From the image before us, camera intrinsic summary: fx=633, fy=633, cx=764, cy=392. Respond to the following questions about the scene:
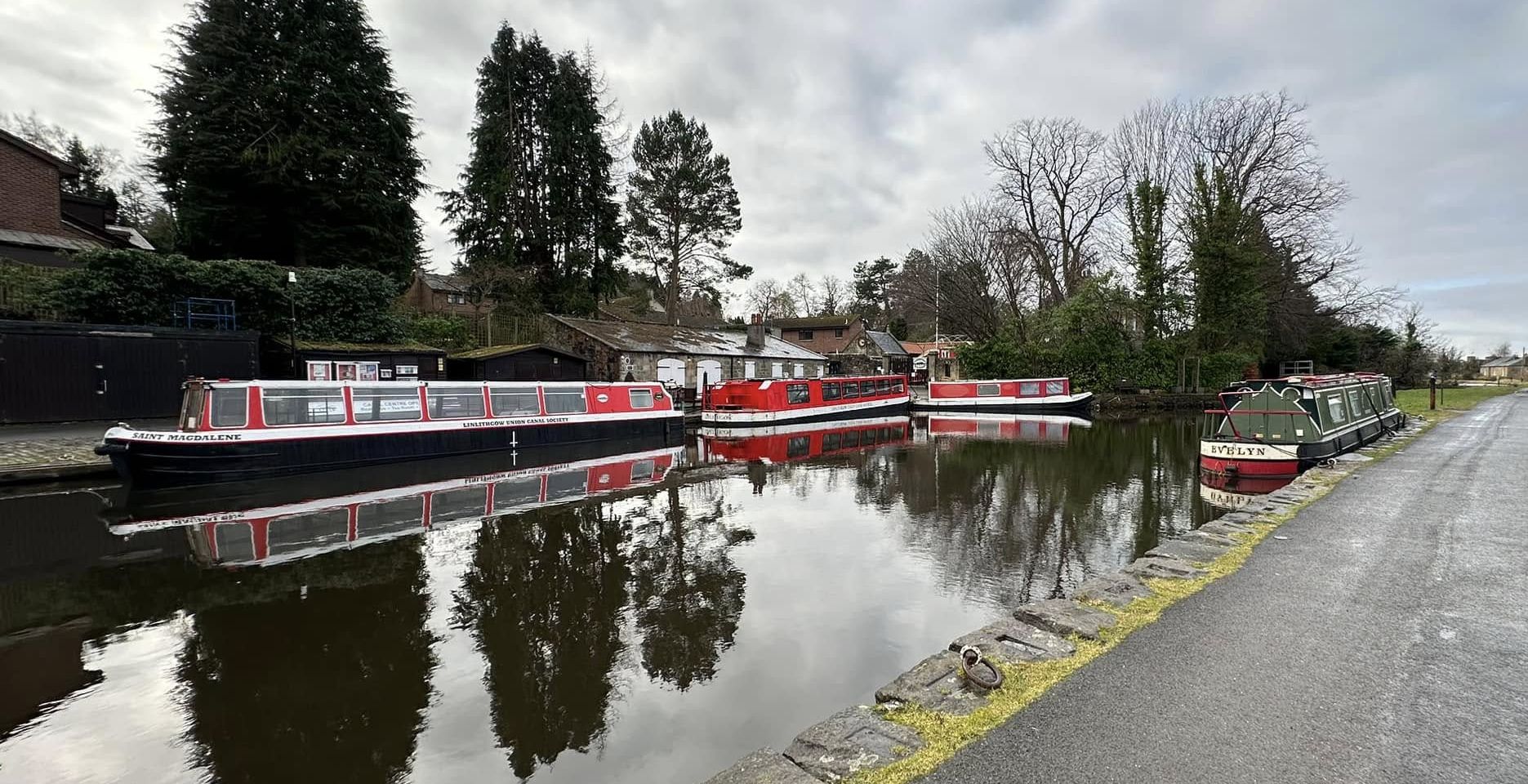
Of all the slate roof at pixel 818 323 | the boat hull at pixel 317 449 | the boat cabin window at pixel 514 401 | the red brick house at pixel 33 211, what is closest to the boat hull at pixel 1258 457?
the boat hull at pixel 317 449

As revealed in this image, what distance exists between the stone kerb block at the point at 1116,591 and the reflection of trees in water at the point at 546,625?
3831 millimetres

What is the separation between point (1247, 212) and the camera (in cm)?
3194

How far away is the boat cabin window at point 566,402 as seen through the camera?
17484 mm

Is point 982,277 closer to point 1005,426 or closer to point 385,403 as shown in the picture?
point 1005,426

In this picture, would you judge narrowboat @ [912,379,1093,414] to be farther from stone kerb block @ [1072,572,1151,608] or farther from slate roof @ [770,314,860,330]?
stone kerb block @ [1072,572,1151,608]

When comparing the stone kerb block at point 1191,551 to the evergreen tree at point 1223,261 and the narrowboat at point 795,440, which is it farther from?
the evergreen tree at point 1223,261

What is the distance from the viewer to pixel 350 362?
17891 mm

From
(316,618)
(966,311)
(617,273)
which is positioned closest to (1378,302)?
(966,311)

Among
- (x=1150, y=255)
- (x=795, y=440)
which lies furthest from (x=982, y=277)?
(x=795, y=440)

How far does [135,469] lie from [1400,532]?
1815 centimetres

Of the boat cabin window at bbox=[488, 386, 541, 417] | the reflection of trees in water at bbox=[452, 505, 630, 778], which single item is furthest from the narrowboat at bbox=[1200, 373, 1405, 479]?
the boat cabin window at bbox=[488, 386, 541, 417]

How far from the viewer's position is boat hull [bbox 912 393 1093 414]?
29.6m

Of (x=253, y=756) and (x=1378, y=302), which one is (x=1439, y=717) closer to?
(x=253, y=756)

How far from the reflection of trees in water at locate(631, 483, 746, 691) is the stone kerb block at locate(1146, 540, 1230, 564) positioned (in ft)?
14.0
